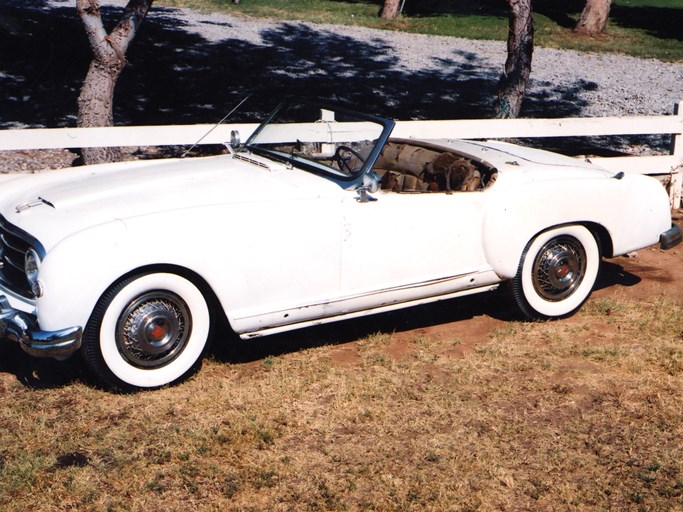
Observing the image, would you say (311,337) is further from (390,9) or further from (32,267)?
(390,9)

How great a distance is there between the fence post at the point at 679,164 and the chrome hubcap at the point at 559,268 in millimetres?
3503

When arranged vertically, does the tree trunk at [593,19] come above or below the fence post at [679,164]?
above

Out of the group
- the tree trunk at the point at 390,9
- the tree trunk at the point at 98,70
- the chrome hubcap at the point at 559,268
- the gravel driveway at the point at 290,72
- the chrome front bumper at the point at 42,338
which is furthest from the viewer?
the tree trunk at the point at 390,9

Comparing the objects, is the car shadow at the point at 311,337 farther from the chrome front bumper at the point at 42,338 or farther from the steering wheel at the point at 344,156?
the steering wheel at the point at 344,156

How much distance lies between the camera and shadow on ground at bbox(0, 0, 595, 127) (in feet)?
45.8

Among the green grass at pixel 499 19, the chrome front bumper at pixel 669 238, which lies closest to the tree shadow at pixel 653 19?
the green grass at pixel 499 19

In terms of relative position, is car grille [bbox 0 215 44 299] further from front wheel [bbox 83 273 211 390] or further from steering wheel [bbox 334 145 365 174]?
steering wheel [bbox 334 145 365 174]

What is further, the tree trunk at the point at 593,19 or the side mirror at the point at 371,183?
the tree trunk at the point at 593,19

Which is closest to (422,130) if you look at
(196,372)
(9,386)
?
(196,372)

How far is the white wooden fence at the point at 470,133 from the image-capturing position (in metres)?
7.39

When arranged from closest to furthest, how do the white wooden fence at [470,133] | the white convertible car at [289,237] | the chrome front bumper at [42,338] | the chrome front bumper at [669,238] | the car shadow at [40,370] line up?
the chrome front bumper at [42,338] < the white convertible car at [289,237] < the car shadow at [40,370] < the chrome front bumper at [669,238] < the white wooden fence at [470,133]

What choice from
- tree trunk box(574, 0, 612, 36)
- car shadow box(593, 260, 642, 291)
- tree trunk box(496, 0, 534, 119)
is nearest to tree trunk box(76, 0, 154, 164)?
tree trunk box(496, 0, 534, 119)

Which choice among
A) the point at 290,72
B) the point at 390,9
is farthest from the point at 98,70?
the point at 390,9

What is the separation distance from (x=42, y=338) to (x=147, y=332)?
0.56m
